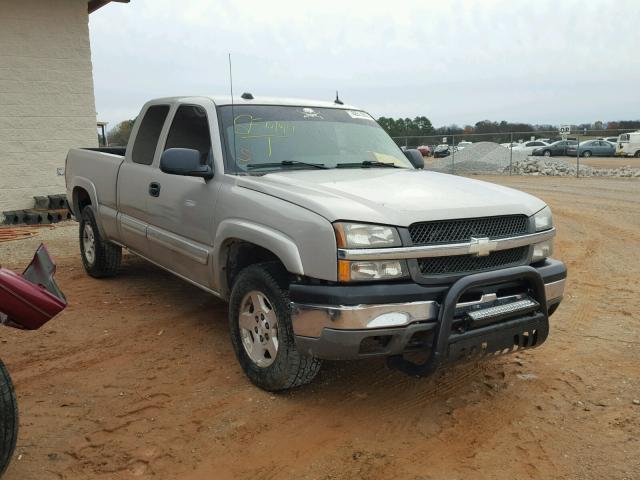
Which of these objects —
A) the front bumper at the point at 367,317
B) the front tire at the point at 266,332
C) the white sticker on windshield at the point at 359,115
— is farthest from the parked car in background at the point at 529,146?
the front bumper at the point at 367,317

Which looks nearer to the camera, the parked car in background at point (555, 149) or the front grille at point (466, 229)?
the front grille at point (466, 229)

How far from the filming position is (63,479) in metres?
3.00

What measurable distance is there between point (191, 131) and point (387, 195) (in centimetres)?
203

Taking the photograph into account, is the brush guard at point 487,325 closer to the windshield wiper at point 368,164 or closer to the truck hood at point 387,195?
the truck hood at point 387,195

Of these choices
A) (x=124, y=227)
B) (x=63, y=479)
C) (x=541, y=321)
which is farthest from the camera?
(x=124, y=227)

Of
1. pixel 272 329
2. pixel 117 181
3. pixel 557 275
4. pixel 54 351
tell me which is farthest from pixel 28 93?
pixel 557 275

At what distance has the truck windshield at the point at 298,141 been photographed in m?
4.41

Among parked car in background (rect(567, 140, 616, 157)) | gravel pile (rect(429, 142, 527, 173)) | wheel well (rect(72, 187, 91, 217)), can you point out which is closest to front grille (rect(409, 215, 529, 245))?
wheel well (rect(72, 187, 91, 217))

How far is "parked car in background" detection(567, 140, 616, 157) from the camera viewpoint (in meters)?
39.0

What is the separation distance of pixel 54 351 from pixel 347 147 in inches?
111

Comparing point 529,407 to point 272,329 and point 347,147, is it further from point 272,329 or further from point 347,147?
point 347,147

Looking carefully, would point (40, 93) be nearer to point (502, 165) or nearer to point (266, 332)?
point (266, 332)

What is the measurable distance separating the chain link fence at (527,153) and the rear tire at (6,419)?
53.3ft

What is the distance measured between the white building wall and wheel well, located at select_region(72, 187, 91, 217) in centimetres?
516
